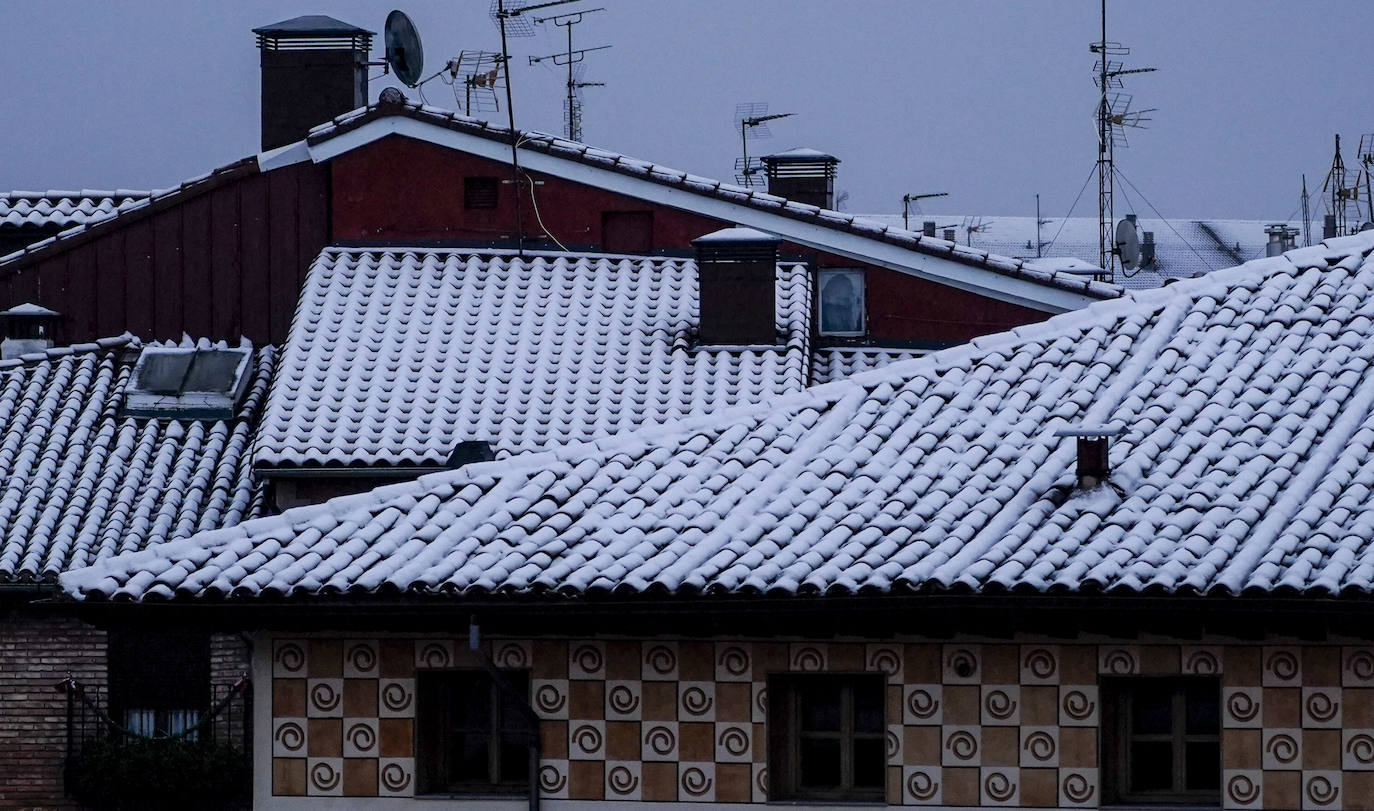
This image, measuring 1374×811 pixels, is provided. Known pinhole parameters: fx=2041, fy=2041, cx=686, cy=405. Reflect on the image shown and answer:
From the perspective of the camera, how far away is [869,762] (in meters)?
12.5

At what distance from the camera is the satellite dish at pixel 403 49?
23.3 m

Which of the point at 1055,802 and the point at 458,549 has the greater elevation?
the point at 458,549

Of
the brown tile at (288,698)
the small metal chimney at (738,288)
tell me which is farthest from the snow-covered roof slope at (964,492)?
the small metal chimney at (738,288)

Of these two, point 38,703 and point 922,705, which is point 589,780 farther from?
point 38,703

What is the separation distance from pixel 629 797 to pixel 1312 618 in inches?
164

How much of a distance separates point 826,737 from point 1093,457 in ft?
7.72

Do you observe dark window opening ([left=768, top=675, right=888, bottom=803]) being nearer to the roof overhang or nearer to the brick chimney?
the roof overhang

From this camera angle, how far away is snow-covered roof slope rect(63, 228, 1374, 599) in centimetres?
1154

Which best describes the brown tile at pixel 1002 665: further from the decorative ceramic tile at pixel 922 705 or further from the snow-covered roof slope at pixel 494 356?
the snow-covered roof slope at pixel 494 356

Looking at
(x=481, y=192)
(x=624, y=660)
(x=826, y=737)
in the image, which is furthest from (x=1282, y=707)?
(x=481, y=192)

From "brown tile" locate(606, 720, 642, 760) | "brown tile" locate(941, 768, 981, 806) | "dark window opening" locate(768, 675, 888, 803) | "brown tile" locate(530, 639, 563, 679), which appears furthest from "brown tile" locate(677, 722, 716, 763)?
"brown tile" locate(941, 768, 981, 806)

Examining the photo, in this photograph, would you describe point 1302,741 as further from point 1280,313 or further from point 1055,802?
point 1280,313

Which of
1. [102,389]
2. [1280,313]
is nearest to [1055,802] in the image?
[1280,313]

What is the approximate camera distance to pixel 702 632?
12250mm
